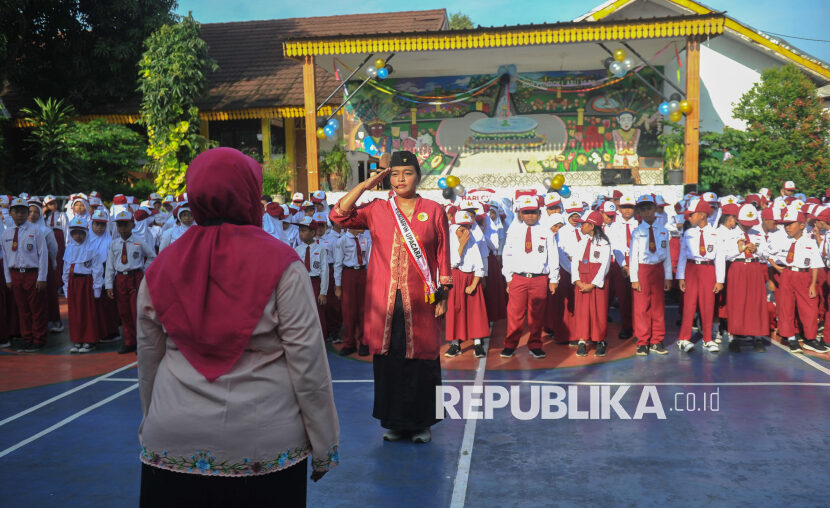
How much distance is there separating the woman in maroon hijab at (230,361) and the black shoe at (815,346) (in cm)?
790

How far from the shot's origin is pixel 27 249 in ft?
31.9

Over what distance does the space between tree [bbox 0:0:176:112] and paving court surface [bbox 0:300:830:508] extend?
645 inches

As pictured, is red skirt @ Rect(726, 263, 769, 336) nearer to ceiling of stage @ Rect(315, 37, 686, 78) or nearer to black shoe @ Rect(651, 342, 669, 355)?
black shoe @ Rect(651, 342, 669, 355)

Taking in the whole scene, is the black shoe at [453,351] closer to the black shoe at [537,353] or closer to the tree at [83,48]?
the black shoe at [537,353]

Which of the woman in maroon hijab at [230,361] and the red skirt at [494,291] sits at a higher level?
the woman in maroon hijab at [230,361]

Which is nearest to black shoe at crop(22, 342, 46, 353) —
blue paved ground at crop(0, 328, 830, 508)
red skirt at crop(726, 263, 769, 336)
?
blue paved ground at crop(0, 328, 830, 508)

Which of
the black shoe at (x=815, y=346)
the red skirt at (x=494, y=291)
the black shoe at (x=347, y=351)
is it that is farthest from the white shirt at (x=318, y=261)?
the black shoe at (x=815, y=346)

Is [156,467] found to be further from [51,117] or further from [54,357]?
[51,117]

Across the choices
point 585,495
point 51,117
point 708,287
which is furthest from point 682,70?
point 585,495

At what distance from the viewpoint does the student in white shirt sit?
27.9ft

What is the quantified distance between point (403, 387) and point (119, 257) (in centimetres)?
538

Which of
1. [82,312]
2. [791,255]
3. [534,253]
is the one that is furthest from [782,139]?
[82,312]

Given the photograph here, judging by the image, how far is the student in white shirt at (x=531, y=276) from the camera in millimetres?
8508

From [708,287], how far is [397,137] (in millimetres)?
14626
